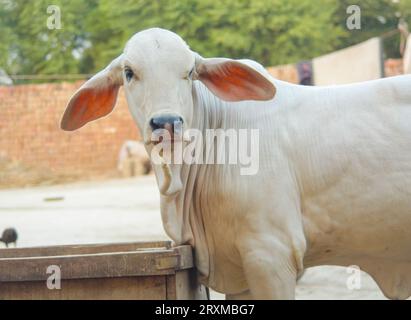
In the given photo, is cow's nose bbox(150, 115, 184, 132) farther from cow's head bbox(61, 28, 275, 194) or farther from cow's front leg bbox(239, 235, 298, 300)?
cow's front leg bbox(239, 235, 298, 300)

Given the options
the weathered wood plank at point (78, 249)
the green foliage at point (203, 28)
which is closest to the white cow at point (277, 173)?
the weathered wood plank at point (78, 249)

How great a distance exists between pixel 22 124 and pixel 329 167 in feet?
54.8

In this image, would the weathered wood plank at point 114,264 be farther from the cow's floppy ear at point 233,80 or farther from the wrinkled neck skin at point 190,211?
the cow's floppy ear at point 233,80

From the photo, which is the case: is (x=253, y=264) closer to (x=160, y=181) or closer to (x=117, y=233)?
(x=160, y=181)

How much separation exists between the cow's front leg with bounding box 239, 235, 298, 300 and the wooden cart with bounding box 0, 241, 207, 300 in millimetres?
239

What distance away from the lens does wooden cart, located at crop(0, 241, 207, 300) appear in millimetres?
3203

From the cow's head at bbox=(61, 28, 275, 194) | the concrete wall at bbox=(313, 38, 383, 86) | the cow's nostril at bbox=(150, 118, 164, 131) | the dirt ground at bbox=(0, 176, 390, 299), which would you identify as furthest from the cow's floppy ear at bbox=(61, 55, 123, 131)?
the concrete wall at bbox=(313, 38, 383, 86)

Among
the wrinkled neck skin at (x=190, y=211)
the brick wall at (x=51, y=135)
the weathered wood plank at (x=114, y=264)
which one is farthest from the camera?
the brick wall at (x=51, y=135)

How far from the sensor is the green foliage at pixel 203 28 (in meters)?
21.0

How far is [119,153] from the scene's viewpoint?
18922mm

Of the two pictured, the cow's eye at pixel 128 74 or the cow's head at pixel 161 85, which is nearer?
the cow's head at pixel 161 85

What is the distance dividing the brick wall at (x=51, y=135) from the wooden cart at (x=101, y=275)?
1566 centimetres
